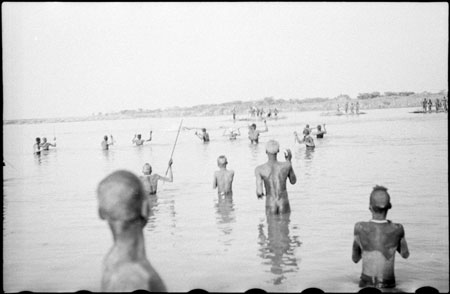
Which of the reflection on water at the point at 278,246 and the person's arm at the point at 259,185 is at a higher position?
the person's arm at the point at 259,185

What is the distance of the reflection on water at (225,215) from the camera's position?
642cm

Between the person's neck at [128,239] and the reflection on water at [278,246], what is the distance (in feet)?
8.23

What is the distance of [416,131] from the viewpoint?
17547mm

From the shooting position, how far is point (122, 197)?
2275 mm

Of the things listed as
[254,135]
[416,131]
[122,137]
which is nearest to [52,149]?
[122,137]

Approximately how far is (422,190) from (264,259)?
13.5 feet

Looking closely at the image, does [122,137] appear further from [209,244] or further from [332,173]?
[209,244]

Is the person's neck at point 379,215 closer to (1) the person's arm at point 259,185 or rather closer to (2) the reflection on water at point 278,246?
(2) the reflection on water at point 278,246

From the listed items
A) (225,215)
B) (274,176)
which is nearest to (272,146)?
(274,176)

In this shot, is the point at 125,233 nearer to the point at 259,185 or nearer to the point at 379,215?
the point at 379,215

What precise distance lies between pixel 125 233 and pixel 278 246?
350 centimetres

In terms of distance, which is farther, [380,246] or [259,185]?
[259,185]

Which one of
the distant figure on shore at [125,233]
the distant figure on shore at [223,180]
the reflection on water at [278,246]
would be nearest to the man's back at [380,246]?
the reflection on water at [278,246]

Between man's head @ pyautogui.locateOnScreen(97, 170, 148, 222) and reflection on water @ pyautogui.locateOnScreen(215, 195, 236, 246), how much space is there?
3615 mm
